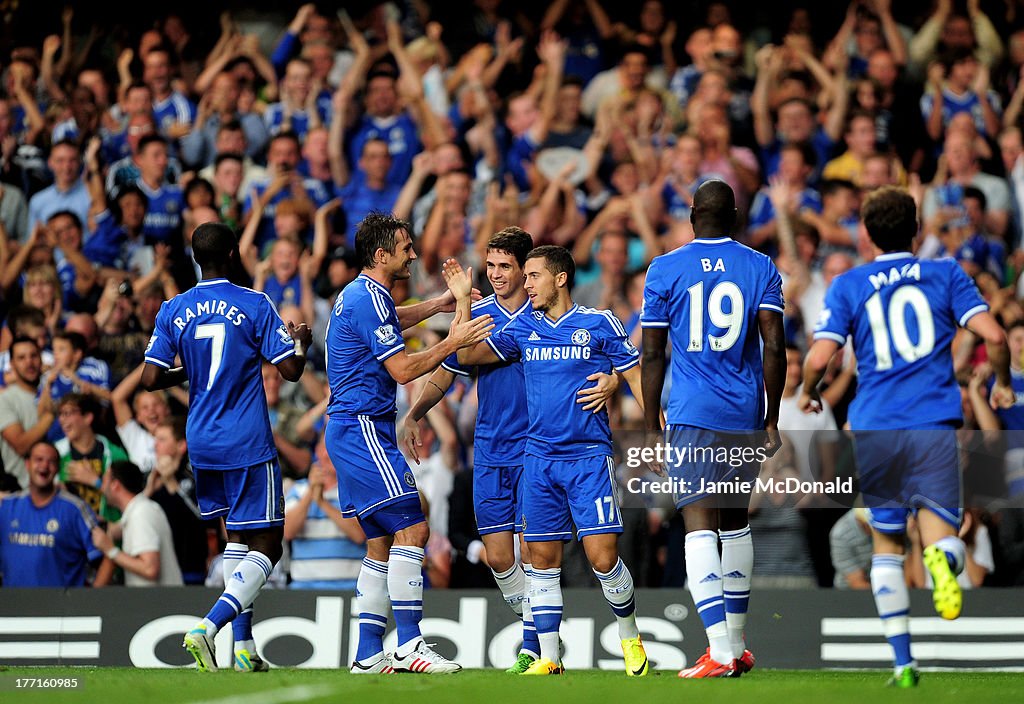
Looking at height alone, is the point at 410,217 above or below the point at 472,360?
above

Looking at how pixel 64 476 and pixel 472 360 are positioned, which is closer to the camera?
pixel 472 360

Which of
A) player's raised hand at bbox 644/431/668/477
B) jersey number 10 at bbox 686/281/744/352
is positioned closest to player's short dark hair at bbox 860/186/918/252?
jersey number 10 at bbox 686/281/744/352

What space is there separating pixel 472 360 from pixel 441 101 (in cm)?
685

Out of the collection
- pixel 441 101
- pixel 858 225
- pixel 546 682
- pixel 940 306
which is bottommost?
pixel 546 682

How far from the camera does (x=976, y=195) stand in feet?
42.1

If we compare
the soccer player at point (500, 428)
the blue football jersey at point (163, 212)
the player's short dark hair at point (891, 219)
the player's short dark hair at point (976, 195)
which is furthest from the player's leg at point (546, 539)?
the player's short dark hair at point (976, 195)

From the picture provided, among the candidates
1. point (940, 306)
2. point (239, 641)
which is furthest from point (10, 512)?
point (940, 306)

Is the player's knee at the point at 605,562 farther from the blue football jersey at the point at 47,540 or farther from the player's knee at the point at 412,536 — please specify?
the blue football jersey at the point at 47,540

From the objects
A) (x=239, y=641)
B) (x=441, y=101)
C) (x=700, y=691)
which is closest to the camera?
(x=700, y=691)

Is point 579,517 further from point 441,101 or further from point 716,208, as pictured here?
point 441,101

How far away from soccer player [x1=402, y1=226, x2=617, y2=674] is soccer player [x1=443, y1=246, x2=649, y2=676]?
39 cm

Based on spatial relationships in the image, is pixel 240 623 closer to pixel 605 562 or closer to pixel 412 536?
pixel 412 536

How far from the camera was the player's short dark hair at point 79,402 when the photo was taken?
11438mm

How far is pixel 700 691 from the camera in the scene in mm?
5941
